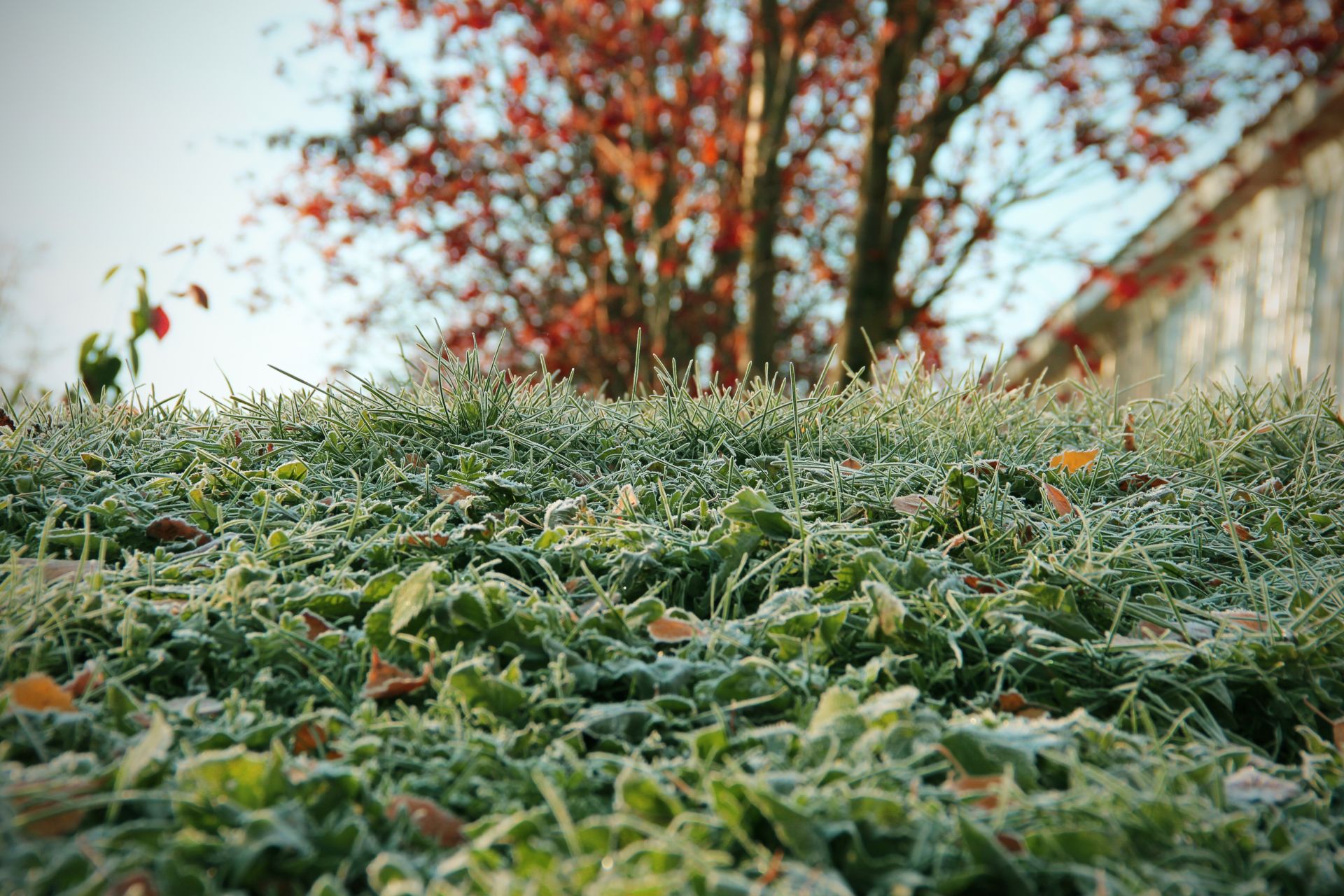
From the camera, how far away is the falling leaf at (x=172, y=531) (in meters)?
1.95

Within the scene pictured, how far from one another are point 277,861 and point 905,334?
22.8 ft

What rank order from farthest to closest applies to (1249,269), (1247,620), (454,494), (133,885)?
1. (1249,269)
2. (454,494)
3. (1247,620)
4. (133,885)

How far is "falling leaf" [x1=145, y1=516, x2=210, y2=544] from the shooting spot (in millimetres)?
1945

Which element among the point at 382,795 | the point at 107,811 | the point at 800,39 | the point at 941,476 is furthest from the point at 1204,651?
the point at 800,39

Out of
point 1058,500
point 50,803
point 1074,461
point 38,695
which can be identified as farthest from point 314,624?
point 1074,461

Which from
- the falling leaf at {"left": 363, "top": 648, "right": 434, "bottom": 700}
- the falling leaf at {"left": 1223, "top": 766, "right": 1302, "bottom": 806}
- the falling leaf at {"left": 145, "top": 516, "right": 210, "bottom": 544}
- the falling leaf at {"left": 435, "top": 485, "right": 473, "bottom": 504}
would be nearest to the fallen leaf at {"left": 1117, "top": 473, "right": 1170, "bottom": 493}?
the falling leaf at {"left": 1223, "top": 766, "right": 1302, "bottom": 806}

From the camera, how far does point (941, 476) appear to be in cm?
222

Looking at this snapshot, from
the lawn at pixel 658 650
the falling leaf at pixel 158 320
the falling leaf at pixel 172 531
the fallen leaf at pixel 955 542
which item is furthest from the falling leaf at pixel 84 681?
the falling leaf at pixel 158 320

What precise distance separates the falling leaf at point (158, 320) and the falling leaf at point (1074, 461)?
336 centimetres

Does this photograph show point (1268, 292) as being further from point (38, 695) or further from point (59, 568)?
point (38, 695)

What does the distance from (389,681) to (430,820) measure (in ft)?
1.07

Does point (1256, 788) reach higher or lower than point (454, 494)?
lower

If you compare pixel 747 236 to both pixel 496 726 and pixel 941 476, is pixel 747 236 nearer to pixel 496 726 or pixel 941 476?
pixel 941 476

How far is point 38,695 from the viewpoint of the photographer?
130 cm
